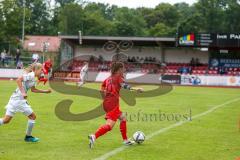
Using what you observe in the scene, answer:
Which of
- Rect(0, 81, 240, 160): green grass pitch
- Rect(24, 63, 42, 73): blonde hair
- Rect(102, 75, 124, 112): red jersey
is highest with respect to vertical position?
Rect(24, 63, 42, 73): blonde hair

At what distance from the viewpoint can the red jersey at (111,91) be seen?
11.0 meters

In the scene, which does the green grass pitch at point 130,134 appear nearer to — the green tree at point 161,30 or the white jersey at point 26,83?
the white jersey at point 26,83

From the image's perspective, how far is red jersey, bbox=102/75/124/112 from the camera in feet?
36.1

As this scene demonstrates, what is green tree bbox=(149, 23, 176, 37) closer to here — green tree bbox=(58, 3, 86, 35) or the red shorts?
green tree bbox=(58, 3, 86, 35)

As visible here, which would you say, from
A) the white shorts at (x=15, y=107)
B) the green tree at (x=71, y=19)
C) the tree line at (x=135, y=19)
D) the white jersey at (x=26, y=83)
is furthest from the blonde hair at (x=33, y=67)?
the green tree at (x=71, y=19)

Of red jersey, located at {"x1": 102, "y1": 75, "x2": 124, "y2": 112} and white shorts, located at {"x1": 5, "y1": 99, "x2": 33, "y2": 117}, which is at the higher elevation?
red jersey, located at {"x1": 102, "y1": 75, "x2": 124, "y2": 112}

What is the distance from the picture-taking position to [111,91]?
11078 mm

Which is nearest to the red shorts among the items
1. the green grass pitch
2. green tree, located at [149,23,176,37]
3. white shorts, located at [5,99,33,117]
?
the green grass pitch

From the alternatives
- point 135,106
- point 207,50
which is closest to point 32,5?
point 207,50

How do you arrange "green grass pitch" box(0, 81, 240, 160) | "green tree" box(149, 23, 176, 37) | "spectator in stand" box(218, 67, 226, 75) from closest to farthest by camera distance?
1. "green grass pitch" box(0, 81, 240, 160)
2. "spectator in stand" box(218, 67, 226, 75)
3. "green tree" box(149, 23, 176, 37)

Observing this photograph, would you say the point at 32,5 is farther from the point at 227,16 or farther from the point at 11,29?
the point at 11,29

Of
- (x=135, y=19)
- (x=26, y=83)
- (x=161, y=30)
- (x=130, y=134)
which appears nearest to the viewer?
(x=26, y=83)

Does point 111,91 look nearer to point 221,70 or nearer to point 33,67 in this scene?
point 33,67

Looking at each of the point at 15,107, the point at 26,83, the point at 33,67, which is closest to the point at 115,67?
the point at 33,67
